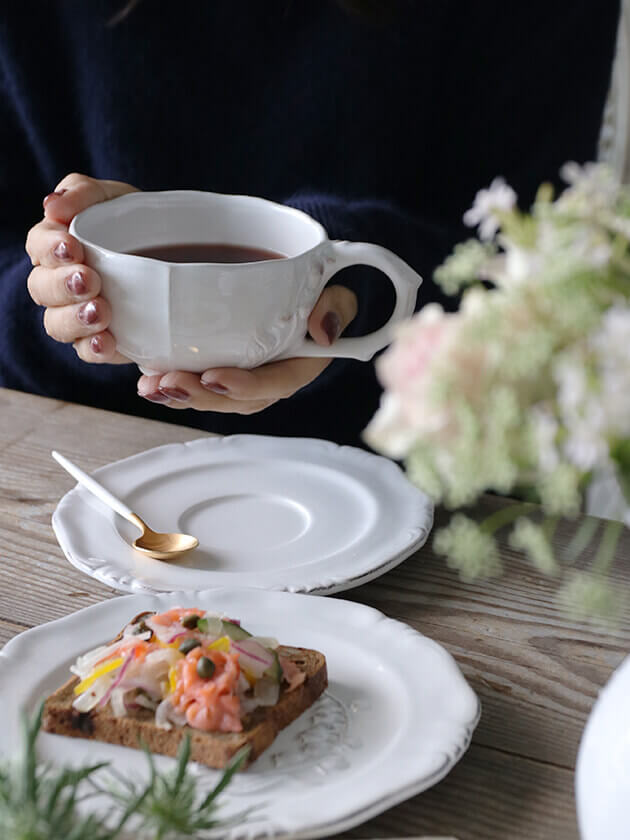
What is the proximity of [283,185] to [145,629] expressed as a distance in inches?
32.7

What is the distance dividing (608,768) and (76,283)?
49 centimetres

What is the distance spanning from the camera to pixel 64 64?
131cm

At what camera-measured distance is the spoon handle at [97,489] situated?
797 mm

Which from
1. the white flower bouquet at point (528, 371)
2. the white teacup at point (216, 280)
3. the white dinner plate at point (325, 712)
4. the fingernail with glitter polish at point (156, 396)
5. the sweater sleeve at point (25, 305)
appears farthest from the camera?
the sweater sleeve at point (25, 305)

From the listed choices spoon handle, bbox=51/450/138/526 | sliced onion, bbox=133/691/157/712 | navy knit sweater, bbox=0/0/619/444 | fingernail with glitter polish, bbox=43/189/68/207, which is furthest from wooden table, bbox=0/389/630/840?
navy knit sweater, bbox=0/0/619/444

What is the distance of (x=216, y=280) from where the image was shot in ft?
2.21

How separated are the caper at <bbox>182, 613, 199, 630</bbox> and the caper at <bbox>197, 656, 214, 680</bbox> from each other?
5 centimetres

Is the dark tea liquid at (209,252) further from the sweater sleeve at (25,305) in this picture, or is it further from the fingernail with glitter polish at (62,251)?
the sweater sleeve at (25,305)

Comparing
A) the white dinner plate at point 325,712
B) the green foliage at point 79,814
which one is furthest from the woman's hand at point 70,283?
the green foliage at point 79,814

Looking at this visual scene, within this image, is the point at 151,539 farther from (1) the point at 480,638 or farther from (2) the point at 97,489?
(1) the point at 480,638

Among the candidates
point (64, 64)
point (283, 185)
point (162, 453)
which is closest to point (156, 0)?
point (64, 64)

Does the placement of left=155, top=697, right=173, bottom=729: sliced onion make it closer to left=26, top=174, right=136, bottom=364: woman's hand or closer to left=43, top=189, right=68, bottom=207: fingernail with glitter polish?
left=26, top=174, right=136, bottom=364: woman's hand

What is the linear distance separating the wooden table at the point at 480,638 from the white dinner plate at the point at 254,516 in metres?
0.02

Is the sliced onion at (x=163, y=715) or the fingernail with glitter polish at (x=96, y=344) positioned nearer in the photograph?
the sliced onion at (x=163, y=715)
